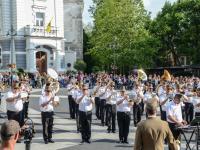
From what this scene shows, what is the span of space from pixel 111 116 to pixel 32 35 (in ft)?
115

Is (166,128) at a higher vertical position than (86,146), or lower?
higher

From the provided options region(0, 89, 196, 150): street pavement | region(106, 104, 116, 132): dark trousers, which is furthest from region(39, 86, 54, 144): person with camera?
region(106, 104, 116, 132): dark trousers

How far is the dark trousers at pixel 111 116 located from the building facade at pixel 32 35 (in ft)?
102

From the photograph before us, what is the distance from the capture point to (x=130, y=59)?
175 feet

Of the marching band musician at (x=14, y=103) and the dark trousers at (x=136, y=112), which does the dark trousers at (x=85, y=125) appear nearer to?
the marching band musician at (x=14, y=103)

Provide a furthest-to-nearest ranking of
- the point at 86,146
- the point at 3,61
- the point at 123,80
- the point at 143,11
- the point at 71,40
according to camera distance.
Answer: the point at 71,40 → the point at 143,11 → the point at 3,61 → the point at 123,80 → the point at 86,146

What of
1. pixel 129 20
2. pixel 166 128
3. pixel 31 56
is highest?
pixel 129 20

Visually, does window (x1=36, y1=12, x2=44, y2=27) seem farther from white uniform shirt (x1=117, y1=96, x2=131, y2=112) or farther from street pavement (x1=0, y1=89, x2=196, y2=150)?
white uniform shirt (x1=117, y1=96, x2=131, y2=112)

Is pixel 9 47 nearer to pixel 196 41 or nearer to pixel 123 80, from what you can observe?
pixel 123 80

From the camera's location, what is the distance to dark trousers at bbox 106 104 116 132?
17.5 m

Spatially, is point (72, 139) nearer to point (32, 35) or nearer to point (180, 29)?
point (32, 35)

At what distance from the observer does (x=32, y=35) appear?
51.8m

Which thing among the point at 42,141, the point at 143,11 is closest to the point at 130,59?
the point at 143,11

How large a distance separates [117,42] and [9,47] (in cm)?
1206
